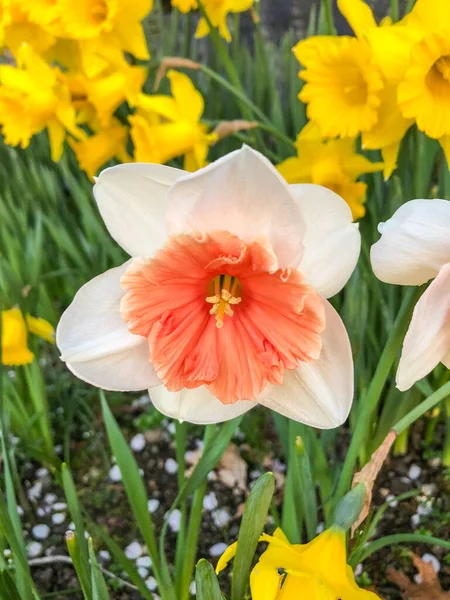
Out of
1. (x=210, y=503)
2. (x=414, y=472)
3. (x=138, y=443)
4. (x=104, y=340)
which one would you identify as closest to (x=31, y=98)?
(x=104, y=340)

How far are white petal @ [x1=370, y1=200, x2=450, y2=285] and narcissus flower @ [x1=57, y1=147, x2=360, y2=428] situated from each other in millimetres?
35

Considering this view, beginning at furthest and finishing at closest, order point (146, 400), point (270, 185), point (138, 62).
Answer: point (146, 400) < point (138, 62) < point (270, 185)

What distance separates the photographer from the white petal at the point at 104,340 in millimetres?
589

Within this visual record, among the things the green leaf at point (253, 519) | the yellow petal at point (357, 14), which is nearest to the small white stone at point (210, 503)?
the green leaf at point (253, 519)

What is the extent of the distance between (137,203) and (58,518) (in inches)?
35.8

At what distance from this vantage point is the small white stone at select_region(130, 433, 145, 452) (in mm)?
1368

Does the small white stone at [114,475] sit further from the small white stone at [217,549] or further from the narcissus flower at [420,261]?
the narcissus flower at [420,261]

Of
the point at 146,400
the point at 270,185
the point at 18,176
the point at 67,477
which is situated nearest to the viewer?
the point at 270,185

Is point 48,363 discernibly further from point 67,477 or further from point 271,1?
point 271,1

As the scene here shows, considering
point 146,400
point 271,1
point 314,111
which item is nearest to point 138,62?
point 314,111

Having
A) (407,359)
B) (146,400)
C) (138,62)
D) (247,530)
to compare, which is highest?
(138,62)

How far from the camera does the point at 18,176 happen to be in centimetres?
160

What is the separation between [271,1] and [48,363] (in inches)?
73.4

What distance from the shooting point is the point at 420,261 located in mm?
531
